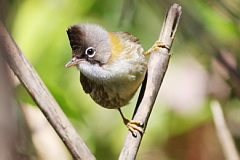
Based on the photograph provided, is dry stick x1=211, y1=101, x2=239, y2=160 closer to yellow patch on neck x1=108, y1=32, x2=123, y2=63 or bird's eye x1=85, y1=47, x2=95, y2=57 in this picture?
yellow patch on neck x1=108, y1=32, x2=123, y2=63

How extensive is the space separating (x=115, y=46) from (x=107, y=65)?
15 cm

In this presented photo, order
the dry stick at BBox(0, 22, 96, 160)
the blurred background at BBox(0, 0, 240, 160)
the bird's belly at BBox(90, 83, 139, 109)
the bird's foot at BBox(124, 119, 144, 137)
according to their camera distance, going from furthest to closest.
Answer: the bird's belly at BBox(90, 83, 139, 109) < the blurred background at BBox(0, 0, 240, 160) < the bird's foot at BBox(124, 119, 144, 137) < the dry stick at BBox(0, 22, 96, 160)

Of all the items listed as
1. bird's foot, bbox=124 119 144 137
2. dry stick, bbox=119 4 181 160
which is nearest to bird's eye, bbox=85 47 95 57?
dry stick, bbox=119 4 181 160

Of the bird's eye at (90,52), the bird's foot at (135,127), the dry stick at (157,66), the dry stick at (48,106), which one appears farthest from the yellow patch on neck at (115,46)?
the dry stick at (48,106)

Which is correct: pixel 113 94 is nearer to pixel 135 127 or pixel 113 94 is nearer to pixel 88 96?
pixel 88 96

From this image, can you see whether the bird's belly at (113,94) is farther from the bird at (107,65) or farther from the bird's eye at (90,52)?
the bird's eye at (90,52)

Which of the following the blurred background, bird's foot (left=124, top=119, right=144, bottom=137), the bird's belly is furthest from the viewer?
the bird's belly

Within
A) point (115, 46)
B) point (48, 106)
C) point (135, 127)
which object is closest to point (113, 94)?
point (115, 46)

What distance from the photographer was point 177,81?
3.10 meters

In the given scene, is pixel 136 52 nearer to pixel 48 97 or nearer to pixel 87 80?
pixel 87 80

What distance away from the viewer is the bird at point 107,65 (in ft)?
7.46

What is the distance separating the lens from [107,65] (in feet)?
7.80

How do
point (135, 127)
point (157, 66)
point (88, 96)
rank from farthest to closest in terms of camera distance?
point (88, 96) → point (157, 66) → point (135, 127)

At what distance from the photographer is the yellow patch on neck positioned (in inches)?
95.3
